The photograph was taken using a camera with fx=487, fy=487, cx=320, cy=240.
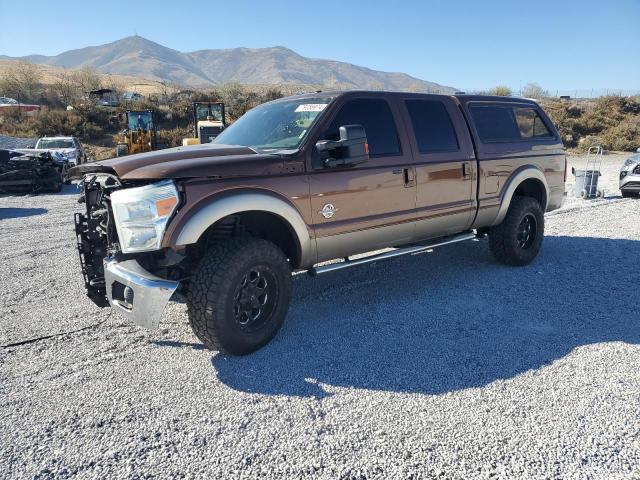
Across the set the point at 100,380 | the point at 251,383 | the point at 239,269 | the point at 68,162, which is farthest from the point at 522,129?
the point at 68,162

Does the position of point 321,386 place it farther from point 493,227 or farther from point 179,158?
point 493,227

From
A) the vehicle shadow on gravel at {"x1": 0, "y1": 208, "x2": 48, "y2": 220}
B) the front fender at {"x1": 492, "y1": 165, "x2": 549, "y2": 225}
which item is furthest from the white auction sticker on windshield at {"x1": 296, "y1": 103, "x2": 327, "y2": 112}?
the vehicle shadow on gravel at {"x1": 0, "y1": 208, "x2": 48, "y2": 220}

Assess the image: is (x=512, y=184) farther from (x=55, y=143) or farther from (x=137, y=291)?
(x=55, y=143)

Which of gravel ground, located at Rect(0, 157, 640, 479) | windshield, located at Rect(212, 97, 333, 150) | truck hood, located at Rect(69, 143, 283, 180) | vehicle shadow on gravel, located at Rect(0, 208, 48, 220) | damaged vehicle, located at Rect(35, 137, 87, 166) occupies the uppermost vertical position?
damaged vehicle, located at Rect(35, 137, 87, 166)

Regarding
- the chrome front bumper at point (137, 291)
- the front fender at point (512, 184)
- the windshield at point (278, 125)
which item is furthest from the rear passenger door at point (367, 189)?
the front fender at point (512, 184)

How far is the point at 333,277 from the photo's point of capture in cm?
555

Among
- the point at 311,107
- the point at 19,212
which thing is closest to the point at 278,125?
the point at 311,107

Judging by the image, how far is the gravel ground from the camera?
250 centimetres

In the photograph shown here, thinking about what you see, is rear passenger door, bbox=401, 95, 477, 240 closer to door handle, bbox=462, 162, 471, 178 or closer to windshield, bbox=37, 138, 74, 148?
door handle, bbox=462, 162, 471, 178

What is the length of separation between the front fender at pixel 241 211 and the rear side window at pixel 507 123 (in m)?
2.67

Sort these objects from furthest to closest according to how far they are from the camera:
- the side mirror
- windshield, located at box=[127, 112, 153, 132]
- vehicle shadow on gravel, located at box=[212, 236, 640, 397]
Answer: windshield, located at box=[127, 112, 153, 132] → the side mirror → vehicle shadow on gravel, located at box=[212, 236, 640, 397]

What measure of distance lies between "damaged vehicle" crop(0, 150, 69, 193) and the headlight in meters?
12.2

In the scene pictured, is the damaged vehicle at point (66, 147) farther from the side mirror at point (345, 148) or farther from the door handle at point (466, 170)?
the side mirror at point (345, 148)

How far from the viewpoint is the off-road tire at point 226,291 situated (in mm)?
3389
